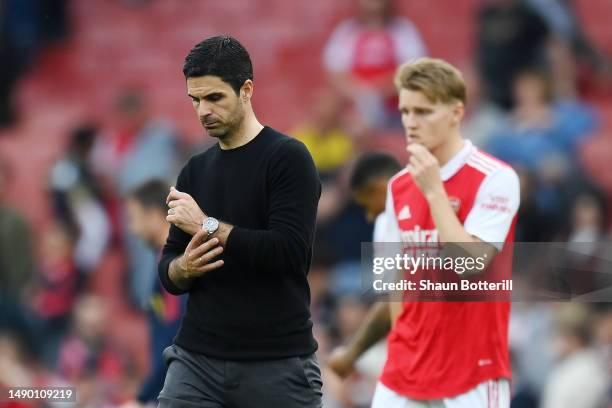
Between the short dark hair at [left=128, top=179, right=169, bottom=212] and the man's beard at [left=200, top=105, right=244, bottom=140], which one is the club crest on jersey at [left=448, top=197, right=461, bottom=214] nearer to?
the man's beard at [left=200, top=105, right=244, bottom=140]

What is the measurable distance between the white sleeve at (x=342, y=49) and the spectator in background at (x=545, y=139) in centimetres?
170

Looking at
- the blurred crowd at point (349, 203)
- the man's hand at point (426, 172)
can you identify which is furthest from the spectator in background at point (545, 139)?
the man's hand at point (426, 172)

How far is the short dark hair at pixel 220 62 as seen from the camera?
5289 millimetres

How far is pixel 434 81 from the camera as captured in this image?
6.13m

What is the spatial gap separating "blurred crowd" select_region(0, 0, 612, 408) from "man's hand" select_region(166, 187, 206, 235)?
168 inches

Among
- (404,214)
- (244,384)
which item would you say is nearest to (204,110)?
(244,384)

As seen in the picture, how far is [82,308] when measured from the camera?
43.4ft

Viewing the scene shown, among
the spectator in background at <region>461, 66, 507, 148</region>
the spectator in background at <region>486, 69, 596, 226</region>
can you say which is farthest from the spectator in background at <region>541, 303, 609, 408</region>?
the spectator in background at <region>461, 66, 507, 148</region>

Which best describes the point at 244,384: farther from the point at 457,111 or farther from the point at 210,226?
the point at 457,111

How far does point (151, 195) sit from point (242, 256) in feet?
9.13

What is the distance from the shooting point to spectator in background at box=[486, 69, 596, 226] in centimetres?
1151

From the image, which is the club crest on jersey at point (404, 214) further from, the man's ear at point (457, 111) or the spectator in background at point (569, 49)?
the spectator in background at point (569, 49)

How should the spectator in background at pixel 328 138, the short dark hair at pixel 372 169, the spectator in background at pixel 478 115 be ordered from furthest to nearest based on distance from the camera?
the spectator in background at pixel 478 115 < the spectator in background at pixel 328 138 < the short dark hair at pixel 372 169

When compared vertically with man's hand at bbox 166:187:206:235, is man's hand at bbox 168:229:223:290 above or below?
below
